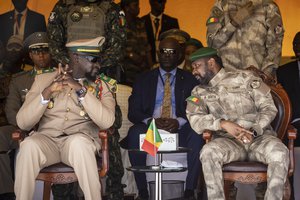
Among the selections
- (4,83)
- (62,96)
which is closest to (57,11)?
(4,83)

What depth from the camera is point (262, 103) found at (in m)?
6.50

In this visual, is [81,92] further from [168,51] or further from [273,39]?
[273,39]

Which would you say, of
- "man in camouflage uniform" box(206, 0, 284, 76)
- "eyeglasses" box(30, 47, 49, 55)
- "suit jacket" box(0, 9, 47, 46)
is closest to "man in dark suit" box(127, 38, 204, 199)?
"man in camouflage uniform" box(206, 0, 284, 76)

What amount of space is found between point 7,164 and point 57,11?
1537mm

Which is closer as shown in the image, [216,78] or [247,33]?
[216,78]

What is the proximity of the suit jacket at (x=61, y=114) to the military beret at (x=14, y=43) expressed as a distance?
200cm

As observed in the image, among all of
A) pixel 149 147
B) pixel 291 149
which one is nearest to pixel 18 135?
pixel 149 147

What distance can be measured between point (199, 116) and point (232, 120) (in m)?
0.28

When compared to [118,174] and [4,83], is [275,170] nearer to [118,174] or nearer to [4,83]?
[118,174]

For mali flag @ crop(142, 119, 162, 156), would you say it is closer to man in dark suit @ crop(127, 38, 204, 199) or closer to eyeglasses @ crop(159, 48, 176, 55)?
man in dark suit @ crop(127, 38, 204, 199)

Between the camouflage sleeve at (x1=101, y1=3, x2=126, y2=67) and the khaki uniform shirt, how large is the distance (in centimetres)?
99

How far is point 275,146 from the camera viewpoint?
6113 mm

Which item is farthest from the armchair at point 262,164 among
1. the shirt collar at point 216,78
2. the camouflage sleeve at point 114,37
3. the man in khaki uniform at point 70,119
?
the camouflage sleeve at point 114,37

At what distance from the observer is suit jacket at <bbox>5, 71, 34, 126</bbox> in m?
7.49
